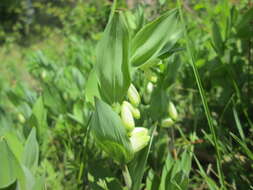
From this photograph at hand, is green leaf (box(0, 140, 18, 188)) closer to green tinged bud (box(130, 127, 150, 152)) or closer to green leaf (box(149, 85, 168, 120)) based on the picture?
green tinged bud (box(130, 127, 150, 152))

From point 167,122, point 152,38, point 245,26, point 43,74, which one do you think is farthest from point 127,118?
point 43,74

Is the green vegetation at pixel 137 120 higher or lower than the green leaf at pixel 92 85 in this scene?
lower

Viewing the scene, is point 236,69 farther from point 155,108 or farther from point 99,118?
point 99,118

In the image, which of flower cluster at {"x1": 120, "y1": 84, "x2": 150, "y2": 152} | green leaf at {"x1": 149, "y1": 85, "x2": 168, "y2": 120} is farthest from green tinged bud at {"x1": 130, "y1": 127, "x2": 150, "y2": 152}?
green leaf at {"x1": 149, "y1": 85, "x2": 168, "y2": 120}

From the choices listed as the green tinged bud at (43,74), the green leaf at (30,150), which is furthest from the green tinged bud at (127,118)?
the green tinged bud at (43,74)

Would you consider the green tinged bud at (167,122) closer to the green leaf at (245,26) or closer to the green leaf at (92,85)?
the green leaf at (92,85)
